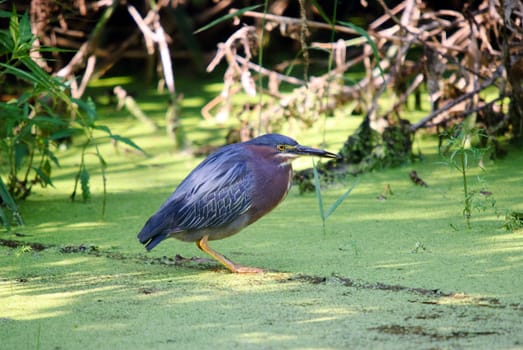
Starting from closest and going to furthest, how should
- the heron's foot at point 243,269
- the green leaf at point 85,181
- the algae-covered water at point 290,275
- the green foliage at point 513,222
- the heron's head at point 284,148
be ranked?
the algae-covered water at point 290,275 → the heron's foot at point 243,269 → the heron's head at point 284,148 → the green foliage at point 513,222 → the green leaf at point 85,181


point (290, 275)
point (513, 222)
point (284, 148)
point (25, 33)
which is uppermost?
point (25, 33)

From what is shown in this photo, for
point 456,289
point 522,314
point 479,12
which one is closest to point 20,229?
point 456,289

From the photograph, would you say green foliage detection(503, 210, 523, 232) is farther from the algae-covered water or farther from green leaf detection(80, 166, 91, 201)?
green leaf detection(80, 166, 91, 201)

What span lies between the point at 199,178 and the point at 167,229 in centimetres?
26

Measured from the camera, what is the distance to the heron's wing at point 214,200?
3.72 m

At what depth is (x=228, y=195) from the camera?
3723mm

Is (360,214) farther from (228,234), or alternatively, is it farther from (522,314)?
(522,314)

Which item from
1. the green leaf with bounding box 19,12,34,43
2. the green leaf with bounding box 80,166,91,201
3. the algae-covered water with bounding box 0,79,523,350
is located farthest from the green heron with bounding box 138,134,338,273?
the green leaf with bounding box 19,12,34,43

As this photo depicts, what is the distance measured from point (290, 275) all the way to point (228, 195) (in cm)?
42

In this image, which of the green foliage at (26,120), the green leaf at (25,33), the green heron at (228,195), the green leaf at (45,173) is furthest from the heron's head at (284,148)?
the green leaf at (45,173)

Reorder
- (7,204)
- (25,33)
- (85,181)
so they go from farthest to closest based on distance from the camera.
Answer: (85,181) < (7,204) < (25,33)

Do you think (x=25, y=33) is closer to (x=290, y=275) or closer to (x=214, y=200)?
(x=214, y=200)

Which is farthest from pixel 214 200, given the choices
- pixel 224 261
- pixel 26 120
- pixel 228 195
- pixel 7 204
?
pixel 26 120

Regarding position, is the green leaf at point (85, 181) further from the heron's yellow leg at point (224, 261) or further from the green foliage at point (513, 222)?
the green foliage at point (513, 222)
